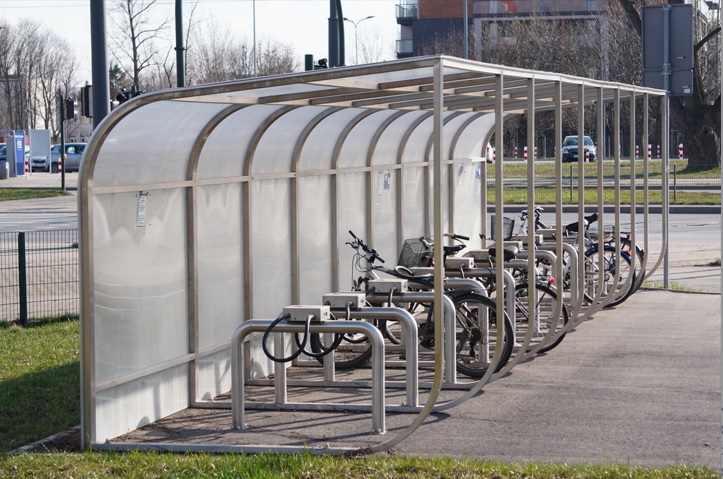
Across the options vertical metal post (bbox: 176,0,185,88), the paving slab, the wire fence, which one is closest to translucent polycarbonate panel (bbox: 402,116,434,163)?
the paving slab

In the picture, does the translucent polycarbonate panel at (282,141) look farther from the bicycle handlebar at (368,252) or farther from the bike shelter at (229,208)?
the bicycle handlebar at (368,252)

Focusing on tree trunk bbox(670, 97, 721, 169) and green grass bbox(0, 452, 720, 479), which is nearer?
green grass bbox(0, 452, 720, 479)

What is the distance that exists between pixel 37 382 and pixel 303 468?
10.6 ft

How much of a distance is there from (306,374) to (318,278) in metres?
1.15

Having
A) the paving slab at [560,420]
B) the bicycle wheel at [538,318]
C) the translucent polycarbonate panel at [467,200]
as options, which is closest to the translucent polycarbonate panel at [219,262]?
the paving slab at [560,420]

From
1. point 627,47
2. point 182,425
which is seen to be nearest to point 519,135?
point 627,47

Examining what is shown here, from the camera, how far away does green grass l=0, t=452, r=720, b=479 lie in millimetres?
5730

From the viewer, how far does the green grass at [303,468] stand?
5730 millimetres

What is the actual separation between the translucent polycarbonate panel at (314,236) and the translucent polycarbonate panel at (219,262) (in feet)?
3.13

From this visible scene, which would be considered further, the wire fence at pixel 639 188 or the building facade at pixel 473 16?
the building facade at pixel 473 16

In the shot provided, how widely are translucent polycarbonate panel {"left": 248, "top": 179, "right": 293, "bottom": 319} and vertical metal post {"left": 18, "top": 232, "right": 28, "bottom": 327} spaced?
3.07m

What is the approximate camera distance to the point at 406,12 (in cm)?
7850

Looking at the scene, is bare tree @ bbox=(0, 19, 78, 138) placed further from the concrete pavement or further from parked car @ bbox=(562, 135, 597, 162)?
the concrete pavement

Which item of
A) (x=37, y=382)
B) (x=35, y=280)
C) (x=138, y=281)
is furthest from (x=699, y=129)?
(x=138, y=281)
